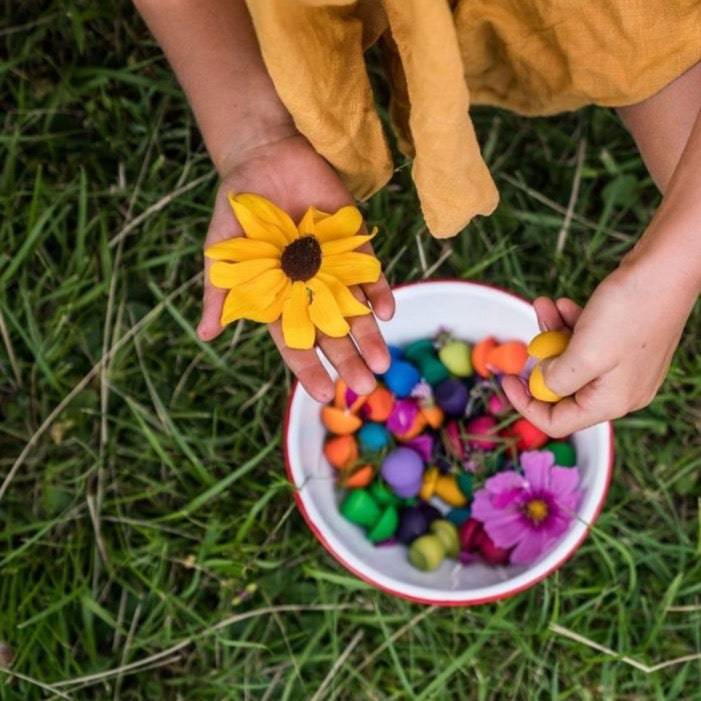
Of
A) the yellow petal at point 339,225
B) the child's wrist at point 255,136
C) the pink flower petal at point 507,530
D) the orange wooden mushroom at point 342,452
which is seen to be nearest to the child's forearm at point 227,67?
the child's wrist at point 255,136

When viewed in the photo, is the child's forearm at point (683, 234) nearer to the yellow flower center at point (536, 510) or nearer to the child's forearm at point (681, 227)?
the child's forearm at point (681, 227)

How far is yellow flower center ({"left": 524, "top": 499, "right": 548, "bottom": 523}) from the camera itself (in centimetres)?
102

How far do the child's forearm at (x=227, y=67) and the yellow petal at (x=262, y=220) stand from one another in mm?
89

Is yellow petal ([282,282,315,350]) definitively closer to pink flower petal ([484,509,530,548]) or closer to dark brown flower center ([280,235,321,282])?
dark brown flower center ([280,235,321,282])

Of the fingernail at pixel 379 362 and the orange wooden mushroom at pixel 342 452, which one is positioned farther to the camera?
the orange wooden mushroom at pixel 342 452

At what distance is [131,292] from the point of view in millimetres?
1172

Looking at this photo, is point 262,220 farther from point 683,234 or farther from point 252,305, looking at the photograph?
point 683,234

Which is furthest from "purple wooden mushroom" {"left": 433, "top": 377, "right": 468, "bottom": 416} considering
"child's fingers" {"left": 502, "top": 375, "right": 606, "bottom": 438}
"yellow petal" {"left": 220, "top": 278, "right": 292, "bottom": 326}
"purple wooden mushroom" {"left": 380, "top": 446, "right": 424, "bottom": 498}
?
"yellow petal" {"left": 220, "top": 278, "right": 292, "bottom": 326}

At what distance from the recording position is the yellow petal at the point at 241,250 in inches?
32.3

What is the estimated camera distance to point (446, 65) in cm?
64

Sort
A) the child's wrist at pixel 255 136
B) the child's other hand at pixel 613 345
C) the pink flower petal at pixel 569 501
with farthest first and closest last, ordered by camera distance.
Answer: the pink flower petal at pixel 569 501 → the child's wrist at pixel 255 136 → the child's other hand at pixel 613 345

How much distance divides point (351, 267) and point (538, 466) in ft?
1.04

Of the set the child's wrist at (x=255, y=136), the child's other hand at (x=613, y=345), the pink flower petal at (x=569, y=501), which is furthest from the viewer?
the pink flower petal at (x=569, y=501)

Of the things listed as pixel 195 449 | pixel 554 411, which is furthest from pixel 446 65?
pixel 195 449
